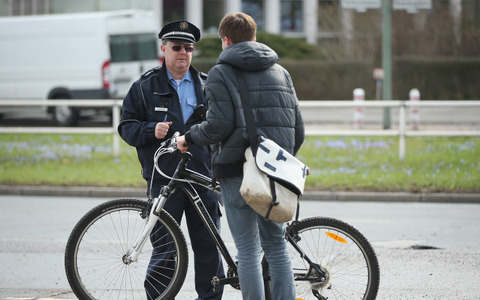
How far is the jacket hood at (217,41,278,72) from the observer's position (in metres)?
4.15

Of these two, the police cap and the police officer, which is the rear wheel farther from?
the police cap

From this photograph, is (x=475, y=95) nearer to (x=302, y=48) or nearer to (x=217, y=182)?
(x=302, y=48)

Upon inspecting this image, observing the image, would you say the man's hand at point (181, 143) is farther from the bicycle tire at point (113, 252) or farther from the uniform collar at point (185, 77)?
the uniform collar at point (185, 77)

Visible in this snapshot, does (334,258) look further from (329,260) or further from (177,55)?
(177,55)

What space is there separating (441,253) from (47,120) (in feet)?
62.1

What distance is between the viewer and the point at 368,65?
29.0 m

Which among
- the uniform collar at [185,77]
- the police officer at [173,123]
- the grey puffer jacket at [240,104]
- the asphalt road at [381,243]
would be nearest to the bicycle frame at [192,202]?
the police officer at [173,123]

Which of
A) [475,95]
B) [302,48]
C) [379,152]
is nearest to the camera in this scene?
[379,152]

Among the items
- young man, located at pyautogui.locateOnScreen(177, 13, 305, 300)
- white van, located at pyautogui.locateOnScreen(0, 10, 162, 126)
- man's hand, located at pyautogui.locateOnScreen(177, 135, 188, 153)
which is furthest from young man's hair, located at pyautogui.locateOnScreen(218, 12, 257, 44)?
white van, located at pyautogui.locateOnScreen(0, 10, 162, 126)

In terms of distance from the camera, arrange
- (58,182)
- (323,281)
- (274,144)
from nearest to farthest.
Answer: (274,144) → (323,281) → (58,182)

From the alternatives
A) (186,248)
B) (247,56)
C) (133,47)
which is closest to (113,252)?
(186,248)

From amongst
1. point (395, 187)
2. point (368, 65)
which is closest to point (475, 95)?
point (368, 65)

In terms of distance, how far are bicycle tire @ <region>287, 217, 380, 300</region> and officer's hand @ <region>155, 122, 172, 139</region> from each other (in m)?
0.90

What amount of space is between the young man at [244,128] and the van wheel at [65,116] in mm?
17209
